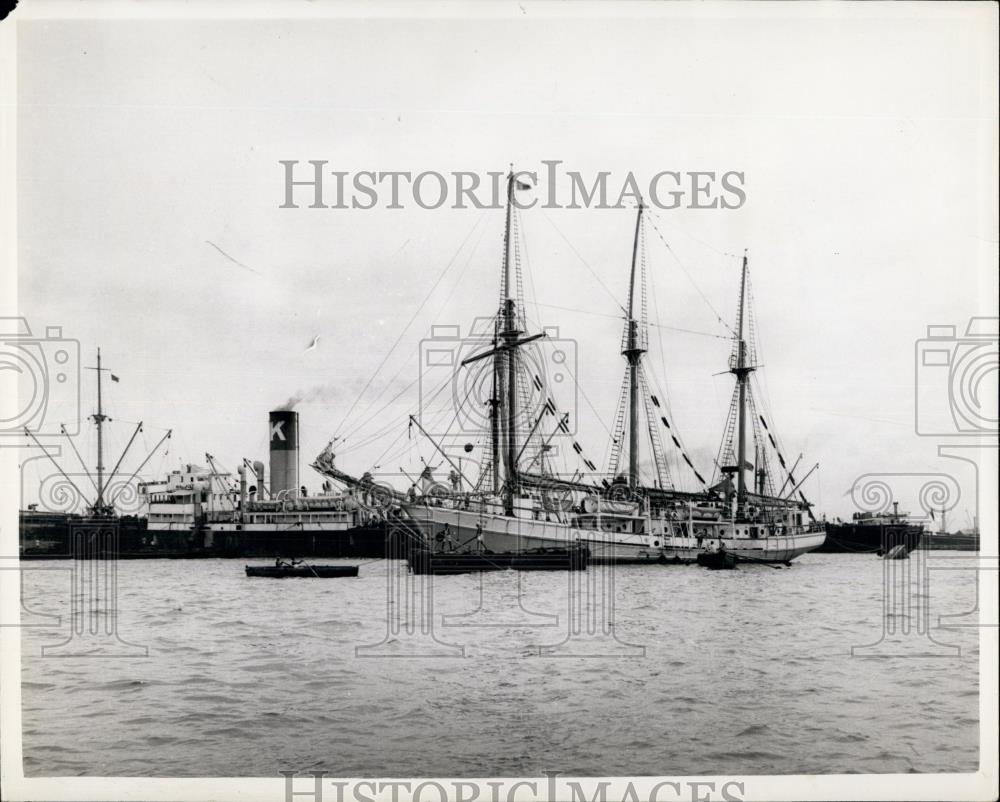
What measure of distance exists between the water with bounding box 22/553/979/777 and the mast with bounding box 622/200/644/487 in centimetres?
277

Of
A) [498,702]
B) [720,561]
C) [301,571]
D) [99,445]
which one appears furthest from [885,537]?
[301,571]

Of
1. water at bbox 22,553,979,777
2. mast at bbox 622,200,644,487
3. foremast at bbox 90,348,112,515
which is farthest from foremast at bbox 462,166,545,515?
foremast at bbox 90,348,112,515

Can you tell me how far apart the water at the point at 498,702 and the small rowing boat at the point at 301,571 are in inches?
266

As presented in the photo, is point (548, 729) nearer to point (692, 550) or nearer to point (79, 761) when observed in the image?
point (79, 761)

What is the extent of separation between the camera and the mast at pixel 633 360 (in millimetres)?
8656

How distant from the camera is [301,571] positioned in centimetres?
1722

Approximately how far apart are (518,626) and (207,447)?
4.12 meters

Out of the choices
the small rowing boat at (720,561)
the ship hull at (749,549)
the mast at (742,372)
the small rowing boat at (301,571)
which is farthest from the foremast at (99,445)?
the small rowing boat at (720,561)

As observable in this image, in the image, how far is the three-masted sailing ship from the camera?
9.74 meters

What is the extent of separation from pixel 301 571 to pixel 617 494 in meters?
6.58

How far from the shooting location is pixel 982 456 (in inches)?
319

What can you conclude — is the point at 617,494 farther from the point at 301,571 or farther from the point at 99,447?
the point at 99,447

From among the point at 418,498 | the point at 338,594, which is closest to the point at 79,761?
the point at 338,594

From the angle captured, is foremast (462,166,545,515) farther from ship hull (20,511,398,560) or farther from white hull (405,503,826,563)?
ship hull (20,511,398,560)
